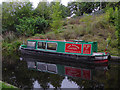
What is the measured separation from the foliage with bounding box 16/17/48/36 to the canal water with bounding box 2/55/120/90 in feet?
38.5

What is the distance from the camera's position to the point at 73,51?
41.8 feet

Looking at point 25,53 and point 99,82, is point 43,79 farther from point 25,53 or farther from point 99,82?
point 25,53

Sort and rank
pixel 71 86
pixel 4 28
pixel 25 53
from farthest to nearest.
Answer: pixel 4 28, pixel 25 53, pixel 71 86

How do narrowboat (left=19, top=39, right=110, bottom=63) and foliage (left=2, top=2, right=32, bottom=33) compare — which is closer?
narrowboat (left=19, top=39, right=110, bottom=63)

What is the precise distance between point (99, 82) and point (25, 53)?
9.83m

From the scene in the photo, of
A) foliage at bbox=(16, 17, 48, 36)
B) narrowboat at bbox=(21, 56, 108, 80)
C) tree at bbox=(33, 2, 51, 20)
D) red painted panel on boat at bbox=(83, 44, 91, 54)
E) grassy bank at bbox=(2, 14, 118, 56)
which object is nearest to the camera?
narrowboat at bbox=(21, 56, 108, 80)

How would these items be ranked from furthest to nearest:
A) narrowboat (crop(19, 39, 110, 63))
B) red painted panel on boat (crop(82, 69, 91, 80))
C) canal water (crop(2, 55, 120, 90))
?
1. narrowboat (crop(19, 39, 110, 63))
2. red painted panel on boat (crop(82, 69, 91, 80))
3. canal water (crop(2, 55, 120, 90))

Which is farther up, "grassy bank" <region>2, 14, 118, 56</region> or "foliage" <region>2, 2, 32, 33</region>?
"foliage" <region>2, 2, 32, 33</region>

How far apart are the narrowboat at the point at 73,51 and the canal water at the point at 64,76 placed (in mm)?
629

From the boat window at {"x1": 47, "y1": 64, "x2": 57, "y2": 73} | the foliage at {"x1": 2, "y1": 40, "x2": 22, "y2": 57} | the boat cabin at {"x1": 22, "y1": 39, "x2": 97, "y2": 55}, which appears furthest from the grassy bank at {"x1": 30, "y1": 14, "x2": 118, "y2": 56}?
the boat window at {"x1": 47, "y1": 64, "x2": 57, "y2": 73}

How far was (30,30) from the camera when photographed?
22.4 meters

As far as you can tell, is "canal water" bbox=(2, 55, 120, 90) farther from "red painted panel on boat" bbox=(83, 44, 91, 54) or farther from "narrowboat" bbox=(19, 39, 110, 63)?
"red painted panel on boat" bbox=(83, 44, 91, 54)

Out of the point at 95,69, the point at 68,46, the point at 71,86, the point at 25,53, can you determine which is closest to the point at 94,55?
the point at 95,69

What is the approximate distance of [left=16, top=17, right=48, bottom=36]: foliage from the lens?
22359 millimetres
